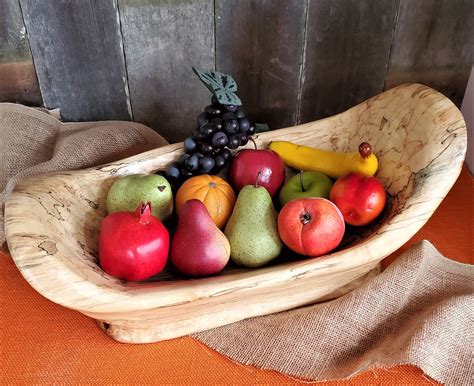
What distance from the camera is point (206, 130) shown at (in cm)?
66

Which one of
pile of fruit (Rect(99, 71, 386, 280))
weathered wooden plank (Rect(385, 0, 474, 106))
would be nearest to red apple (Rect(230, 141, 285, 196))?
pile of fruit (Rect(99, 71, 386, 280))

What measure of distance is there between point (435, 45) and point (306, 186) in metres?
0.41

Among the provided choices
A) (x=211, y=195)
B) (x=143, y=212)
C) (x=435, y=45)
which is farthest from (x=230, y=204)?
(x=435, y=45)

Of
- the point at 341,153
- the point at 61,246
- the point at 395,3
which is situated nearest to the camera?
the point at 61,246

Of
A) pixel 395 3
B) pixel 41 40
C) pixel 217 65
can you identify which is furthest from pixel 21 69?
pixel 395 3

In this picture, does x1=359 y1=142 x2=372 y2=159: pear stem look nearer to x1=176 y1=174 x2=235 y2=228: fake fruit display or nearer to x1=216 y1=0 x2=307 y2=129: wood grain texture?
x1=176 y1=174 x2=235 y2=228: fake fruit display

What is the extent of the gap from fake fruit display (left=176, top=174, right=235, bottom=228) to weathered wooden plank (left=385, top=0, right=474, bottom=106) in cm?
44

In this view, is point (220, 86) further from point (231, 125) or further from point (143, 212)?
point (143, 212)

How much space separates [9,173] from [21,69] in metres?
0.19

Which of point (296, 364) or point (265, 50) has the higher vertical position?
point (265, 50)

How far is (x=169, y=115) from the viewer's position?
3.01 ft

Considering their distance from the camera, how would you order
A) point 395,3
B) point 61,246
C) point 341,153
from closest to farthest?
point 61,246
point 341,153
point 395,3

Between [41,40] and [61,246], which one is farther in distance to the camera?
[41,40]

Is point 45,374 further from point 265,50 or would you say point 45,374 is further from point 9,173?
point 265,50
